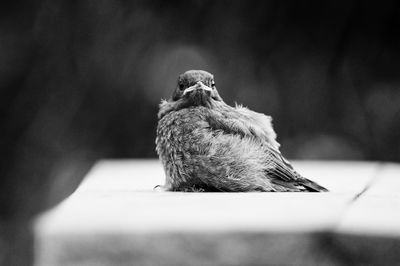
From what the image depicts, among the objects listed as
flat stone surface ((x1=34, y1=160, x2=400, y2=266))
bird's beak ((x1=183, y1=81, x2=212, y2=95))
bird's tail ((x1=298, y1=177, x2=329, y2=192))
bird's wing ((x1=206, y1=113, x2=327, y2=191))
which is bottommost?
flat stone surface ((x1=34, y1=160, x2=400, y2=266))

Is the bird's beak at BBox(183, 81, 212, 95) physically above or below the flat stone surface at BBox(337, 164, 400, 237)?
above

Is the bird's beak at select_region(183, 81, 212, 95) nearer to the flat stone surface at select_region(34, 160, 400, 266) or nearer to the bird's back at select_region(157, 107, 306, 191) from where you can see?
the bird's back at select_region(157, 107, 306, 191)

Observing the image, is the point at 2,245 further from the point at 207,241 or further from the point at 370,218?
the point at 370,218

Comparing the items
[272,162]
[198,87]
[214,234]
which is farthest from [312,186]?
[214,234]

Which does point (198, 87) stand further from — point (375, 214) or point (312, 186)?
point (375, 214)

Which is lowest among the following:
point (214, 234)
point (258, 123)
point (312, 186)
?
point (214, 234)

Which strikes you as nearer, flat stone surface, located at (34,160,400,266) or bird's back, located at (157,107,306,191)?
flat stone surface, located at (34,160,400,266)

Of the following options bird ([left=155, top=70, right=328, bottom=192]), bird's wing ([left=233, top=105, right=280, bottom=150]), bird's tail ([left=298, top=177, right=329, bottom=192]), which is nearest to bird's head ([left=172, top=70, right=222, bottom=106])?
bird ([left=155, top=70, right=328, bottom=192])

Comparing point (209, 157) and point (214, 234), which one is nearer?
point (214, 234)
